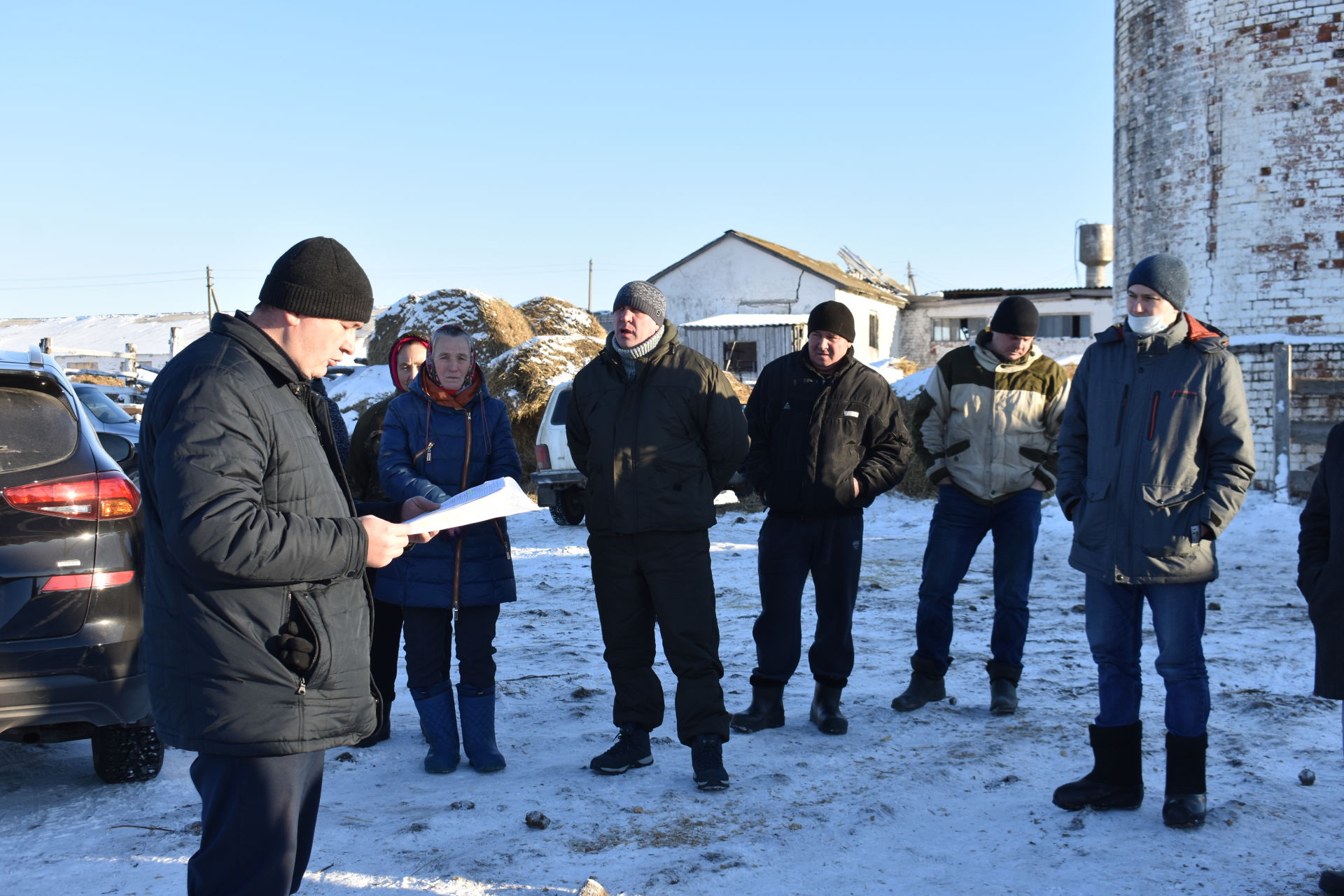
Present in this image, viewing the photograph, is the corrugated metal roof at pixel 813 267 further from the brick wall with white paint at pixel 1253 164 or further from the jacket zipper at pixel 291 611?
the jacket zipper at pixel 291 611

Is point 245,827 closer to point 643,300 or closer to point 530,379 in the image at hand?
point 643,300

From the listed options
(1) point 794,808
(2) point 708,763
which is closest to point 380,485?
(2) point 708,763

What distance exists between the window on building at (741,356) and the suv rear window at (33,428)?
23236 millimetres

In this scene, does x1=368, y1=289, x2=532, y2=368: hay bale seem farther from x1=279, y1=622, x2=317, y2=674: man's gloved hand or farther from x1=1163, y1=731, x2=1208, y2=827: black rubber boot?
x1=279, y1=622, x2=317, y2=674: man's gloved hand

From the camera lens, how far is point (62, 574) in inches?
140

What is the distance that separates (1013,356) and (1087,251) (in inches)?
1236

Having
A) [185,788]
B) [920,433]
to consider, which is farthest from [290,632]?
[920,433]

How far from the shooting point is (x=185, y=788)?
13.2 ft

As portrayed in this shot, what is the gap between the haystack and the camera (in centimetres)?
1347

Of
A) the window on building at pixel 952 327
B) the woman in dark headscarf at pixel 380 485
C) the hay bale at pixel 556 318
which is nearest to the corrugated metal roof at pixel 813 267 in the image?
the window on building at pixel 952 327

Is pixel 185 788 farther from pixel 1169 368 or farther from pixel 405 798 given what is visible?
pixel 1169 368

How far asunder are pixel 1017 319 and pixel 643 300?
6.17ft

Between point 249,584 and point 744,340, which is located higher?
point 744,340

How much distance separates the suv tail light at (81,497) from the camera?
11.7 ft
